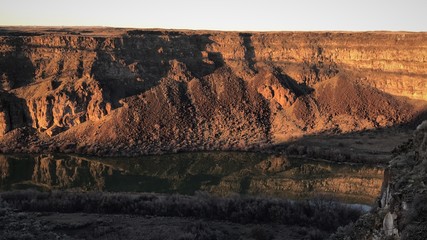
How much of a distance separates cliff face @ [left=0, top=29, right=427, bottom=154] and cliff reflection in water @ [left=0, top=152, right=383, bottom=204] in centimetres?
268

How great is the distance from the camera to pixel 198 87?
40.9 meters

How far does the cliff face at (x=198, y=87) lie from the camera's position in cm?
3594

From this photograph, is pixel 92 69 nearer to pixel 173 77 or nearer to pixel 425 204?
pixel 173 77

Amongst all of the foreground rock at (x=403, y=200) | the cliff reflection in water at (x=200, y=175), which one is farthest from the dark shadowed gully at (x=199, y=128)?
the foreground rock at (x=403, y=200)

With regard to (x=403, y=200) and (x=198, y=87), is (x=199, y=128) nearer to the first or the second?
(x=198, y=87)

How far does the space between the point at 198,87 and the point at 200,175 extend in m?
14.7

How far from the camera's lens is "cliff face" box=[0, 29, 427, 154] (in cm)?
3594

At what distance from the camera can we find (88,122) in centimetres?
3675

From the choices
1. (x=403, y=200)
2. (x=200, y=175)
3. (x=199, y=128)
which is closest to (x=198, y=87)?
(x=199, y=128)

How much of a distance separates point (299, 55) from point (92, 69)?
2001 cm

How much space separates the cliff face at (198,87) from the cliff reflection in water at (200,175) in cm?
268

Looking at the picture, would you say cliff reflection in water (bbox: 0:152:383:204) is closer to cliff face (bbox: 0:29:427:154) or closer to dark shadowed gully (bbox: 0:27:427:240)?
dark shadowed gully (bbox: 0:27:427:240)

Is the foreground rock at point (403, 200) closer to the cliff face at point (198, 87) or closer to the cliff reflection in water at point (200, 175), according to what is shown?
the cliff reflection in water at point (200, 175)

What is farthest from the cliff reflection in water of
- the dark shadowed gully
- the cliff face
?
the cliff face
